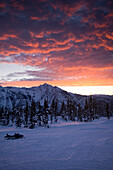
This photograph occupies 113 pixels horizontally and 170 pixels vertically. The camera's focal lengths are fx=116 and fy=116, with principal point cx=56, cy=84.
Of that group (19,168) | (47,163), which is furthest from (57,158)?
(19,168)

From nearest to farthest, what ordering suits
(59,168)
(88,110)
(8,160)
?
(59,168) → (8,160) → (88,110)

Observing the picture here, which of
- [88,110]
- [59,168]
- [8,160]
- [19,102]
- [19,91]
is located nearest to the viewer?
[59,168]

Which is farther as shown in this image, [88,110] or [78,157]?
[88,110]

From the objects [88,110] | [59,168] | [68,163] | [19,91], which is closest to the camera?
[59,168]

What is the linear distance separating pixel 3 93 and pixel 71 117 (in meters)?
119

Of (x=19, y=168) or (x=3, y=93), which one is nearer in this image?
(x=19, y=168)

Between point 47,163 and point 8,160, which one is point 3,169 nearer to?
point 8,160

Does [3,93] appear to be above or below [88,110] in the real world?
above

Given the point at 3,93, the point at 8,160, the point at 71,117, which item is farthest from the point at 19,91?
the point at 8,160

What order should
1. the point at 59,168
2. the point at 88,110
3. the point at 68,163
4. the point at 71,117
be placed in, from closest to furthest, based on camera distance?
the point at 59,168 < the point at 68,163 < the point at 88,110 < the point at 71,117

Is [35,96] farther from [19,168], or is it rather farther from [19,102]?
[19,168]

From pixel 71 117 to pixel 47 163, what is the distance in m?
59.2

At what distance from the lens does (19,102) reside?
5901 inches

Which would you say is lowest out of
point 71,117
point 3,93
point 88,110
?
point 71,117
